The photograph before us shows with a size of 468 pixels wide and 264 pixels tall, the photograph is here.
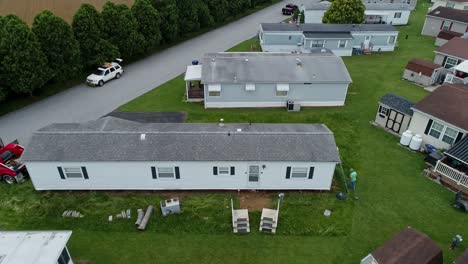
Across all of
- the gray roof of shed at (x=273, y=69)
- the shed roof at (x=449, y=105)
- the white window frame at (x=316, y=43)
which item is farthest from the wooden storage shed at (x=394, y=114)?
the white window frame at (x=316, y=43)

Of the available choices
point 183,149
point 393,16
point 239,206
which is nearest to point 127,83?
point 183,149

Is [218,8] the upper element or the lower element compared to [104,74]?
upper

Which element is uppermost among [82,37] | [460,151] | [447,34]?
[82,37]

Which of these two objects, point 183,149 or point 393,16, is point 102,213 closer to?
point 183,149

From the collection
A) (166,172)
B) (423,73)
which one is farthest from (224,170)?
(423,73)

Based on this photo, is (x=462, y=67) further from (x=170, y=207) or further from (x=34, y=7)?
(x=34, y=7)

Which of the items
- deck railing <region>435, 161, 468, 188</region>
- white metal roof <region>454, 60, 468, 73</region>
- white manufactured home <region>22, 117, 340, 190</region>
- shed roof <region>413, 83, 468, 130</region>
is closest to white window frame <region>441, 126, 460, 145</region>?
shed roof <region>413, 83, 468, 130</region>

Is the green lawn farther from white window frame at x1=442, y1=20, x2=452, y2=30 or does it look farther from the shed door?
white window frame at x1=442, y1=20, x2=452, y2=30
